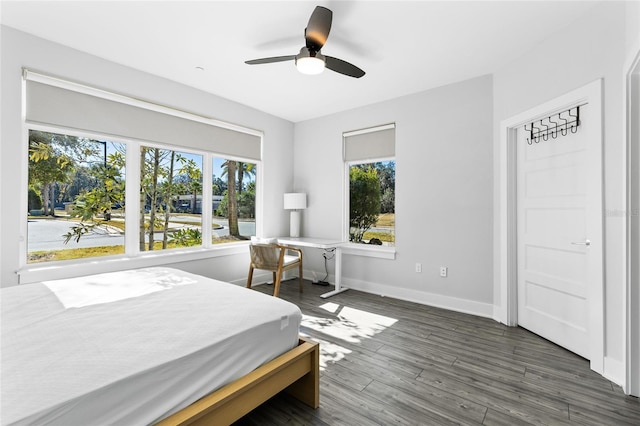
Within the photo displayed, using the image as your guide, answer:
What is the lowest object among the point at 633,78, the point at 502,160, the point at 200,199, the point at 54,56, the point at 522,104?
the point at 200,199

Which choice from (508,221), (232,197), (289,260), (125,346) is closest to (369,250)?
(289,260)

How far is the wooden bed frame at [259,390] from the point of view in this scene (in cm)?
126

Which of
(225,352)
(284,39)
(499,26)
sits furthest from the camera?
(284,39)

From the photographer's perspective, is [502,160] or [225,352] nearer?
[225,352]

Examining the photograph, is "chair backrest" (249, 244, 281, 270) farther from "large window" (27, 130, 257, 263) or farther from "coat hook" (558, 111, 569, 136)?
"coat hook" (558, 111, 569, 136)

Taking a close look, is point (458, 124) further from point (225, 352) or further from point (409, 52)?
point (225, 352)

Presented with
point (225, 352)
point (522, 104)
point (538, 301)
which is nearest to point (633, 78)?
point (522, 104)

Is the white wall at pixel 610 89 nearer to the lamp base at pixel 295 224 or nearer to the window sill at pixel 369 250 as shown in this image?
the window sill at pixel 369 250

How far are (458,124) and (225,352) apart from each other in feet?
11.2

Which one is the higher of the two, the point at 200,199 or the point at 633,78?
the point at 633,78

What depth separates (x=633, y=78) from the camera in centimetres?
195

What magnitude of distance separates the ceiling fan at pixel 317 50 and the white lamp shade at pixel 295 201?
2402 millimetres

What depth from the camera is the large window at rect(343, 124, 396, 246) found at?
13.8 ft

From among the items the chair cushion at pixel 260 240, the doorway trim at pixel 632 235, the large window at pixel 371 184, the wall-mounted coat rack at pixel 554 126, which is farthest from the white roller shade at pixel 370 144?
the doorway trim at pixel 632 235
